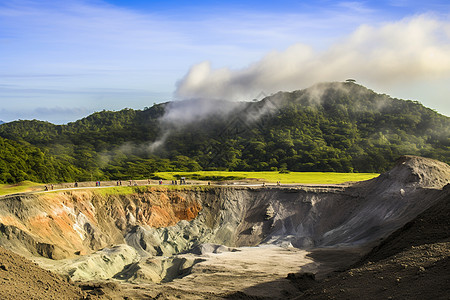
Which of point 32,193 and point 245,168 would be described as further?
point 245,168

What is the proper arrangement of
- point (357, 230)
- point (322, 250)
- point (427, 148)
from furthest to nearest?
1. point (427, 148)
2. point (357, 230)
3. point (322, 250)

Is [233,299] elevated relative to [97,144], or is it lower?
lower

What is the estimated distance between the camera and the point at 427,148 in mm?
171375

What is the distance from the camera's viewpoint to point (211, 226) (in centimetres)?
8375

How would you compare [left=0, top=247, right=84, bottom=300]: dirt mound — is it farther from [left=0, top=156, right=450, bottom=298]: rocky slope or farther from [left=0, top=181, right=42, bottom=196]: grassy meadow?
[left=0, top=181, right=42, bottom=196]: grassy meadow

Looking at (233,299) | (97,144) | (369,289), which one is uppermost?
(97,144)

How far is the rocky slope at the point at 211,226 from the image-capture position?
2232 inches

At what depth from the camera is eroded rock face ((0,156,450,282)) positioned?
59.5 metres

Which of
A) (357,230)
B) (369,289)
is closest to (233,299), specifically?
(369,289)

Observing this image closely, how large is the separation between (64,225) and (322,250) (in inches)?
1421

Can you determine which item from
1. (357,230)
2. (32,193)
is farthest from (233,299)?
(32,193)

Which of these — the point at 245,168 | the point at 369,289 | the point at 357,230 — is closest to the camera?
the point at 369,289

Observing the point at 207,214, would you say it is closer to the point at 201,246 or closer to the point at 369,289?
the point at 201,246

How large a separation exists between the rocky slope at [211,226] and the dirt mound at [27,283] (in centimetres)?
1387
